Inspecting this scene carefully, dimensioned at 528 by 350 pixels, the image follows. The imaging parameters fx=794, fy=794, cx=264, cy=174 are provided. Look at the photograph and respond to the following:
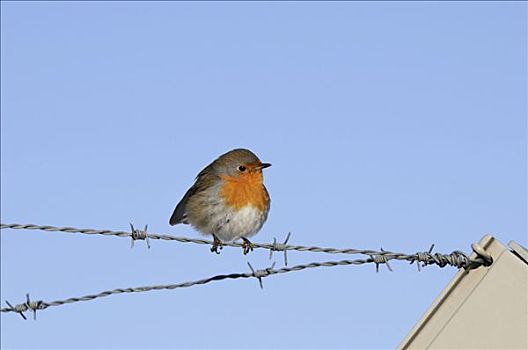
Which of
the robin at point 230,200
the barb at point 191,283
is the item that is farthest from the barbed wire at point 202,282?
the robin at point 230,200

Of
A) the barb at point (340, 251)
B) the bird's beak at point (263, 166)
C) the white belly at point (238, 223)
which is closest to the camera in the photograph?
the barb at point (340, 251)

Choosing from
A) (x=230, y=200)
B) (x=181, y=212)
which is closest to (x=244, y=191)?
(x=230, y=200)

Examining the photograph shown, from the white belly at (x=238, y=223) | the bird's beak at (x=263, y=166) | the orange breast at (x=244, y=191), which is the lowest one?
the white belly at (x=238, y=223)

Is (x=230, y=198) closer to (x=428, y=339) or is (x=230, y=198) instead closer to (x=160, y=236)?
(x=160, y=236)

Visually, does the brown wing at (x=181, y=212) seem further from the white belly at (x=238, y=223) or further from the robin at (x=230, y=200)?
the white belly at (x=238, y=223)

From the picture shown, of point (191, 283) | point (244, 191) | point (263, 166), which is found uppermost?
point (263, 166)

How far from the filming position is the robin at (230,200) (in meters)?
6.73

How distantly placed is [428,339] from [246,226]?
12.5 feet

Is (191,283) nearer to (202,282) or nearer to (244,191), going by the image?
(202,282)

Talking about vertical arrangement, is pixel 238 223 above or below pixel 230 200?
below

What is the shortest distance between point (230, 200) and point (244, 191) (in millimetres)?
147

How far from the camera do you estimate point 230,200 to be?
22.3 feet

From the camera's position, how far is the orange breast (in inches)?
267

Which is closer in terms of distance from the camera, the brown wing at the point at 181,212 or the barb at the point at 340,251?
the barb at the point at 340,251
